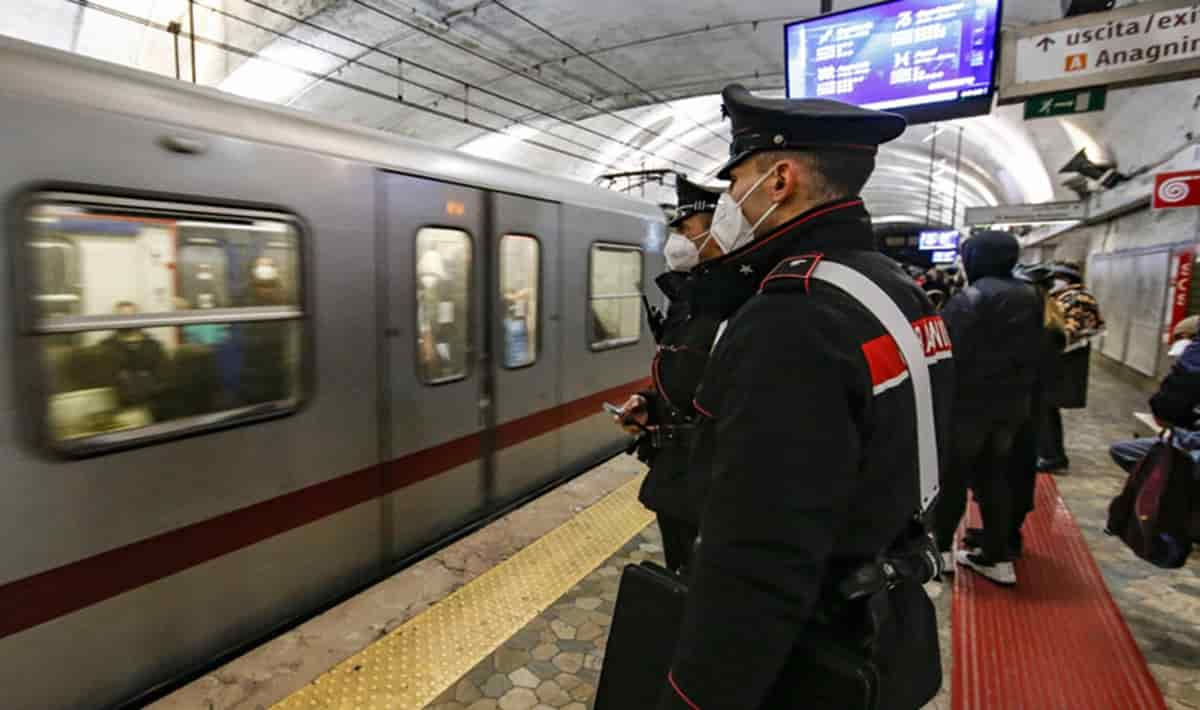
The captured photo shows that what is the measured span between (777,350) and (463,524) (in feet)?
11.5

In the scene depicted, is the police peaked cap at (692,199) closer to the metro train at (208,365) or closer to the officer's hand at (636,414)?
the officer's hand at (636,414)

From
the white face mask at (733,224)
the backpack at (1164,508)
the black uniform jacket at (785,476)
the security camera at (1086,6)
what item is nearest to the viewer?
the black uniform jacket at (785,476)

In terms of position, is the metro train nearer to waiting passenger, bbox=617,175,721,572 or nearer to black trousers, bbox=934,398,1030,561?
waiting passenger, bbox=617,175,721,572

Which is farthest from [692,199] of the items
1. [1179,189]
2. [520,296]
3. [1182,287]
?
[1182,287]

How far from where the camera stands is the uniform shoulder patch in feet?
3.55

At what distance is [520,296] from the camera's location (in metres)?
4.53

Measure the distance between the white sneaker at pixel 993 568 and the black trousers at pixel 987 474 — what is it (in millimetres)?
48

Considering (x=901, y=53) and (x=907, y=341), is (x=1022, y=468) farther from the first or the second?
(x=907, y=341)

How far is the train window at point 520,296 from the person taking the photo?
4340 millimetres

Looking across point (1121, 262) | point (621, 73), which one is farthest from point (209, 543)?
point (1121, 262)

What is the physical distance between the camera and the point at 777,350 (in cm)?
97

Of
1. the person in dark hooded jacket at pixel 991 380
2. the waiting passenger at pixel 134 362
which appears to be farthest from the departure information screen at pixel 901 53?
the waiting passenger at pixel 134 362

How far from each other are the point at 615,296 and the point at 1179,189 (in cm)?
535

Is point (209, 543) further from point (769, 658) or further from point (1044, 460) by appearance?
point (1044, 460)
